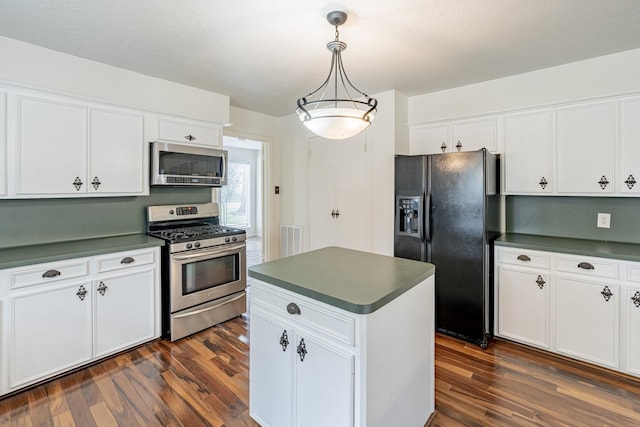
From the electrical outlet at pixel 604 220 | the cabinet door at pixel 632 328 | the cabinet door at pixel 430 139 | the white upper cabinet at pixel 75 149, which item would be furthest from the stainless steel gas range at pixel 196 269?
the electrical outlet at pixel 604 220

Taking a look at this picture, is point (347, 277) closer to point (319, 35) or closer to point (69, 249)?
point (319, 35)

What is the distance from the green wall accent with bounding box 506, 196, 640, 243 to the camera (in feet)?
9.03

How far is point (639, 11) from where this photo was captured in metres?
1.98

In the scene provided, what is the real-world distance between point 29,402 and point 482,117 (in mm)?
4330

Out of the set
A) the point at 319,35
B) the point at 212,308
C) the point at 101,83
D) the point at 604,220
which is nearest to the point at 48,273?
the point at 212,308

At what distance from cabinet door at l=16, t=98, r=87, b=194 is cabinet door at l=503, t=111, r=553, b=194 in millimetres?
3822

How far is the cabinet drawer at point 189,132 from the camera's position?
3219mm

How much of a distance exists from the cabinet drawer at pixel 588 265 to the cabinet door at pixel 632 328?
15cm

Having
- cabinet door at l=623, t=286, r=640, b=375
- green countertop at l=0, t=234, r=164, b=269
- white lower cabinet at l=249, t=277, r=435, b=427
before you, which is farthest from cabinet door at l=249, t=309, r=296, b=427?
cabinet door at l=623, t=286, r=640, b=375

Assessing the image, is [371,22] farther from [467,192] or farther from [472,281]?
[472,281]

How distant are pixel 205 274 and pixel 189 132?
4.92ft

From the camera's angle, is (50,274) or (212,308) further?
(212,308)

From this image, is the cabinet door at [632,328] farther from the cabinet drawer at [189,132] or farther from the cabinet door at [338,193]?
the cabinet drawer at [189,132]

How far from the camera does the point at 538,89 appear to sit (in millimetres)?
2936
